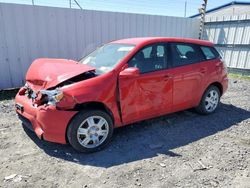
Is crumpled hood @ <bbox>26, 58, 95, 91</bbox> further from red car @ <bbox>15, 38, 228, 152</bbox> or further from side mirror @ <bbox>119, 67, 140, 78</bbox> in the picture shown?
side mirror @ <bbox>119, 67, 140, 78</bbox>

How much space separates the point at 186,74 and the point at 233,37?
21.3 ft

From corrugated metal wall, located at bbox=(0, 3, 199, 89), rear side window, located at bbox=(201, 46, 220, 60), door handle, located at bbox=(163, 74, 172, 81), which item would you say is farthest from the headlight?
corrugated metal wall, located at bbox=(0, 3, 199, 89)

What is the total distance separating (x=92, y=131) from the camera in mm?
3412

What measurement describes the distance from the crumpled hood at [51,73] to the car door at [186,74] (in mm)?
1605

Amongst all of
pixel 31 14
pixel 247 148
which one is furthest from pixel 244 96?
pixel 31 14

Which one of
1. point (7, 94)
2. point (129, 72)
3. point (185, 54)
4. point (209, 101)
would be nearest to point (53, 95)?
point (129, 72)

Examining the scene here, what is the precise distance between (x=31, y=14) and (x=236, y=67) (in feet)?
26.4

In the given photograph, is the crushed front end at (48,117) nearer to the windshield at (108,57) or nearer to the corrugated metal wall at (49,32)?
the windshield at (108,57)

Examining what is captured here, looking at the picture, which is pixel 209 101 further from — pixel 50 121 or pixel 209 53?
pixel 50 121

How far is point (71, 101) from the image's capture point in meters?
3.16

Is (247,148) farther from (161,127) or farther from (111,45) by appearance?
(111,45)

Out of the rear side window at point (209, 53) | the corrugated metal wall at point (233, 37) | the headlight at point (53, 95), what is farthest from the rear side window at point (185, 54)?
the corrugated metal wall at point (233, 37)

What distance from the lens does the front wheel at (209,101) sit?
4.82 meters

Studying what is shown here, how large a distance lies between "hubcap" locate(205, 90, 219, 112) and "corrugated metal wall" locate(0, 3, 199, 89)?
4.46m
